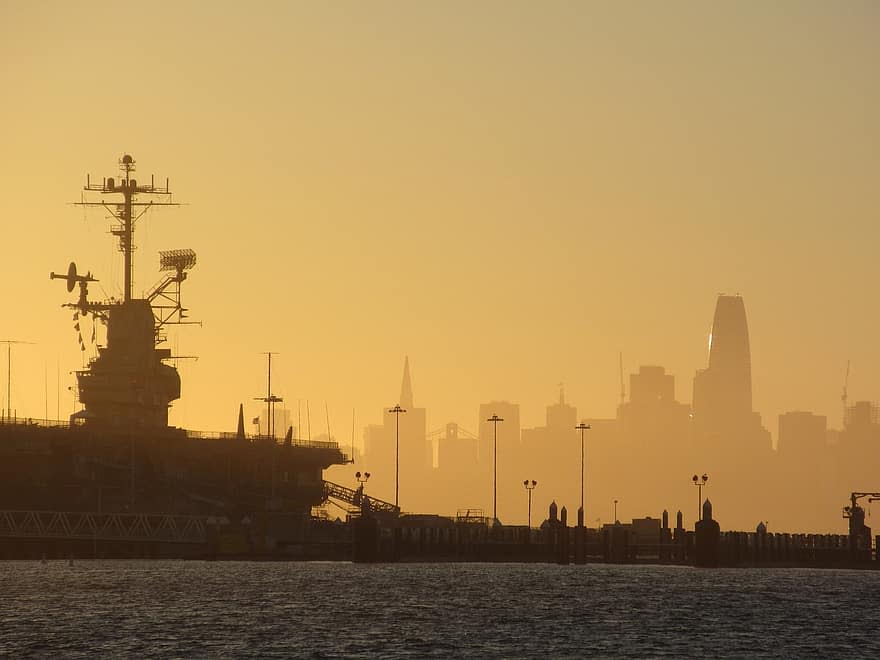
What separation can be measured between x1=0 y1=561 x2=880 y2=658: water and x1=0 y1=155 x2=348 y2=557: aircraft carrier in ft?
17.2

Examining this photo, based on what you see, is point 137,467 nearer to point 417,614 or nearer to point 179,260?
point 179,260

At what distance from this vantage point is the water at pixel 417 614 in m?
94.1

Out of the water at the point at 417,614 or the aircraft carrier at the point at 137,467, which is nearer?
the water at the point at 417,614

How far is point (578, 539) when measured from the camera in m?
167

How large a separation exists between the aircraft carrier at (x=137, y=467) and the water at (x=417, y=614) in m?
5.25

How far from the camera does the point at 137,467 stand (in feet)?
546

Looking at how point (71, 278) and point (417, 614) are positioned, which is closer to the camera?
point (417, 614)

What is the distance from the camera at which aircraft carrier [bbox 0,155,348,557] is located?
16038 centimetres

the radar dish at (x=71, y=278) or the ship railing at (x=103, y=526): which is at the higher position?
the radar dish at (x=71, y=278)

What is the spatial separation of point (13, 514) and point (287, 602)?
4818cm

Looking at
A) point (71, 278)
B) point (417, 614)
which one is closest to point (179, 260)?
point (71, 278)

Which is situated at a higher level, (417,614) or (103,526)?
(103,526)

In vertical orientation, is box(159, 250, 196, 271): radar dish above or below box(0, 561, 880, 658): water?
above

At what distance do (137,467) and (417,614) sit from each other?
6154 centimetres
